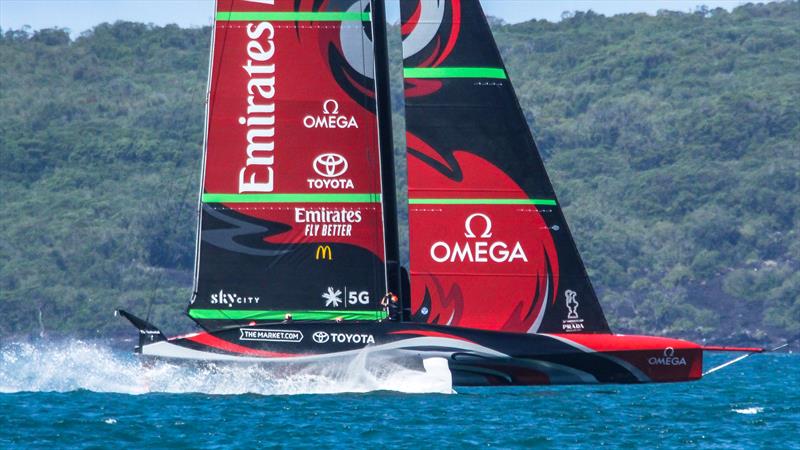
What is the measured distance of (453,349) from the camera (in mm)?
26766

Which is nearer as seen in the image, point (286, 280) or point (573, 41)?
point (286, 280)

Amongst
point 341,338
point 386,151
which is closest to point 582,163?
point 386,151

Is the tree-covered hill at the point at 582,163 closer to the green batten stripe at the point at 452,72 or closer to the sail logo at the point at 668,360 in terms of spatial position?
the green batten stripe at the point at 452,72

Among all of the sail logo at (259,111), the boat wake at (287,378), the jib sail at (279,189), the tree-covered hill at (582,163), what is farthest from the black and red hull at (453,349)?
the tree-covered hill at (582,163)

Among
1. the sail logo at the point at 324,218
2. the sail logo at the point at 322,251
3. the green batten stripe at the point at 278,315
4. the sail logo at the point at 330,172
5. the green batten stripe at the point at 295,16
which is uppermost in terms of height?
the green batten stripe at the point at 295,16

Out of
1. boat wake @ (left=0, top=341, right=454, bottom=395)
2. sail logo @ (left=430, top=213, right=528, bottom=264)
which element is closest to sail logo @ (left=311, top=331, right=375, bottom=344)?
boat wake @ (left=0, top=341, right=454, bottom=395)

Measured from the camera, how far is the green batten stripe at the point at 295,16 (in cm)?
2795

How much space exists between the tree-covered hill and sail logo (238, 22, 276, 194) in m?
62.8

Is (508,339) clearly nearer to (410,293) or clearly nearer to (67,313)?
(410,293)

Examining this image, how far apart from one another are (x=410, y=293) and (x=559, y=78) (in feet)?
486

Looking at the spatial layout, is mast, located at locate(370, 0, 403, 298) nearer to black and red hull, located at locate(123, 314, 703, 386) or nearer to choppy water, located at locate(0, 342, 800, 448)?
black and red hull, located at locate(123, 314, 703, 386)

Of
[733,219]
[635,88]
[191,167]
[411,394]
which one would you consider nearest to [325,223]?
[411,394]

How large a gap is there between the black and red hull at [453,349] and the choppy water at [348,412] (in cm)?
37

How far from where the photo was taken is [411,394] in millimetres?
27750
